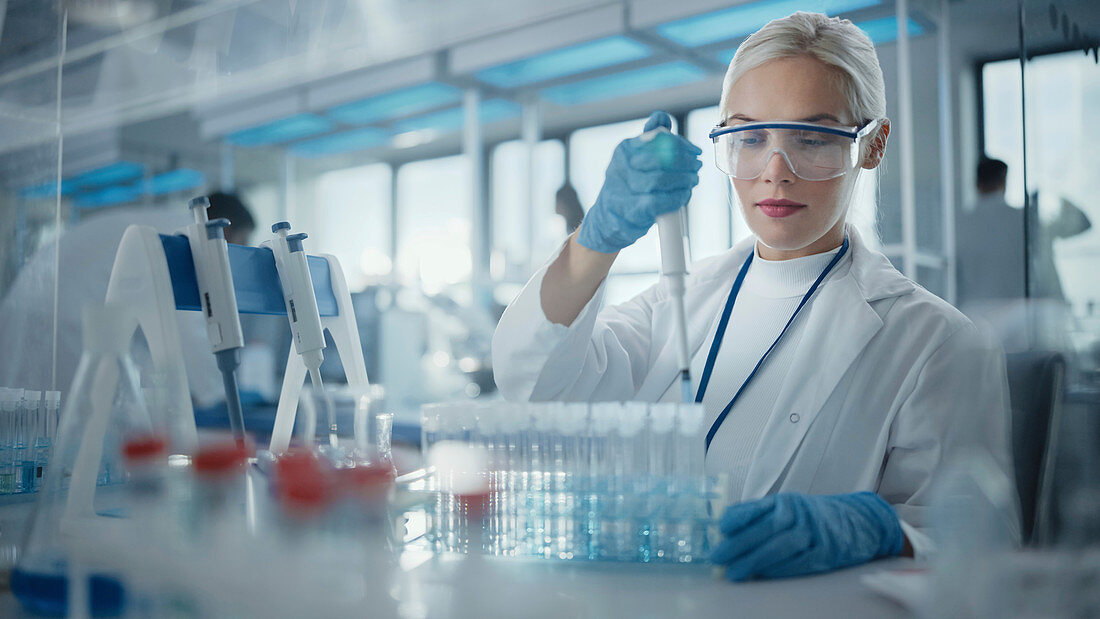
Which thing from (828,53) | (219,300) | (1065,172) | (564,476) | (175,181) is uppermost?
(175,181)

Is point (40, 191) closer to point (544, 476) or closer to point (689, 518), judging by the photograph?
point (544, 476)

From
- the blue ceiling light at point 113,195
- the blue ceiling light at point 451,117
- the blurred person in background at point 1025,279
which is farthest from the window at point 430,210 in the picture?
the blurred person in background at point 1025,279

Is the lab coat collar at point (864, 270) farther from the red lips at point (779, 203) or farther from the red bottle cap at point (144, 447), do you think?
the red bottle cap at point (144, 447)

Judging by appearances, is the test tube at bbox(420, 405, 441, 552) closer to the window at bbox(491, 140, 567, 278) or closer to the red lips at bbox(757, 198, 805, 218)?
the red lips at bbox(757, 198, 805, 218)

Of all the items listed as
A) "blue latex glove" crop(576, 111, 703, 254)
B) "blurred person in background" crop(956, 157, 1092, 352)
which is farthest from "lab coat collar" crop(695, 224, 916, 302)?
"blue latex glove" crop(576, 111, 703, 254)

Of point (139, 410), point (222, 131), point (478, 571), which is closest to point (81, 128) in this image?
point (222, 131)

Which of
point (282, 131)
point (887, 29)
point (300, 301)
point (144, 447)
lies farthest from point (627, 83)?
point (144, 447)

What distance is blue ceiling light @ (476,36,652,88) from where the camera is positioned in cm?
407

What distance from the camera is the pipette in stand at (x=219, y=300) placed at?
1141mm

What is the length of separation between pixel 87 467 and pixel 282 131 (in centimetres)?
491

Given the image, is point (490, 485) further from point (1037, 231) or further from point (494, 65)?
point (494, 65)

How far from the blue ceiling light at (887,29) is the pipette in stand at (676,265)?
1773 millimetres

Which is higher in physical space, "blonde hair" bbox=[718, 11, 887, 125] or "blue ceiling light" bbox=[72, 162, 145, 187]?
"blue ceiling light" bbox=[72, 162, 145, 187]

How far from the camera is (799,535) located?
0.89 m
